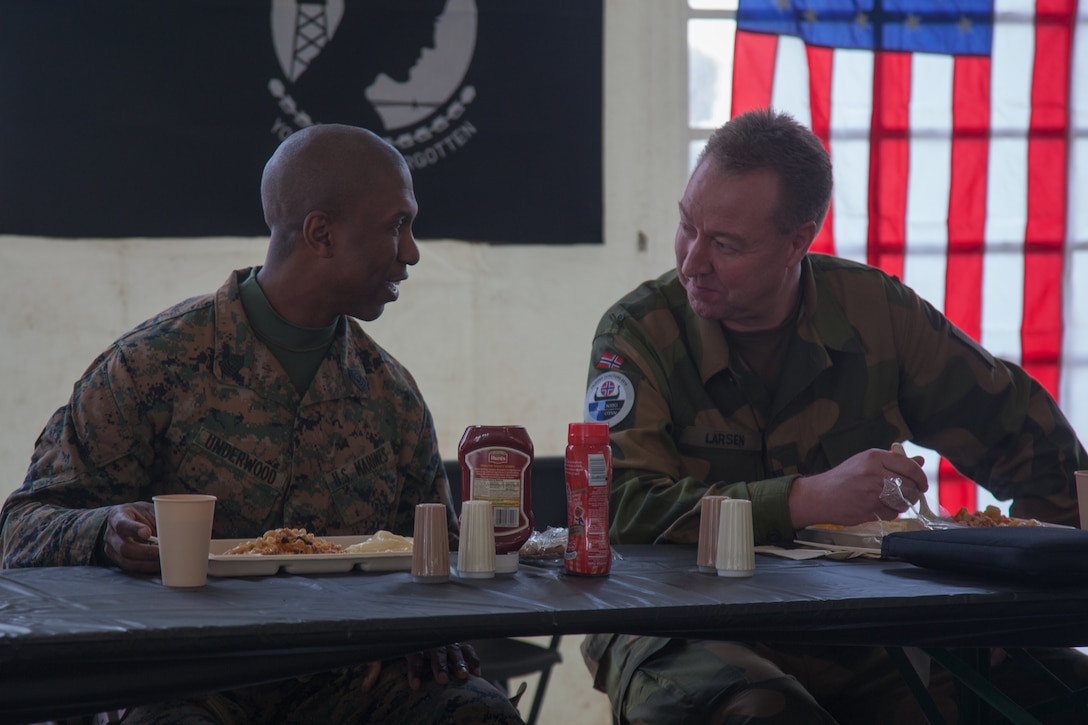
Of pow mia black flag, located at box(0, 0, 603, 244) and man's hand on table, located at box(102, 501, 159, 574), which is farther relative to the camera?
pow mia black flag, located at box(0, 0, 603, 244)

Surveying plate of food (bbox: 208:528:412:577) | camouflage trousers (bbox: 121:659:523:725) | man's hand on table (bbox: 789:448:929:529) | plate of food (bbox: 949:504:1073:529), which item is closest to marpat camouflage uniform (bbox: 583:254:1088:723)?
man's hand on table (bbox: 789:448:929:529)

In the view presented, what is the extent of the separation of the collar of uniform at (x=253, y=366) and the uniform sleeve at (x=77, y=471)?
17 centimetres

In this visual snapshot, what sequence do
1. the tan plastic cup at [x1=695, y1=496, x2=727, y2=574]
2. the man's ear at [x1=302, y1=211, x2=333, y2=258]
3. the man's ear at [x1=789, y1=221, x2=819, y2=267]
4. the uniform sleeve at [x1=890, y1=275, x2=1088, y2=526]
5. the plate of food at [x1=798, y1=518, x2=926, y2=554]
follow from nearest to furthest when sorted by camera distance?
1. the tan plastic cup at [x1=695, y1=496, x2=727, y2=574]
2. the plate of food at [x1=798, y1=518, x2=926, y2=554]
3. the man's ear at [x1=302, y1=211, x2=333, y2=258]
4. the uniform sleeve at [x1=890, y1=275, x2=1088, y2=526]
5. the man's ear at [x1=789, y1=221, x2=819, y2=267]

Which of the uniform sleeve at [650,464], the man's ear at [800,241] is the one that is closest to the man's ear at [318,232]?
the uniform sleeve at [650,464]

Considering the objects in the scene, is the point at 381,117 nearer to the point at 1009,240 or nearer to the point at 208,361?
the point at 208,361

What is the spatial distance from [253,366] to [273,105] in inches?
61.8

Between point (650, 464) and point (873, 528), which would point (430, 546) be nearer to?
point (650, 464)

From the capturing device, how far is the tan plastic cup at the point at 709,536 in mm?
1516

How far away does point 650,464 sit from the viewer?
6.33ft

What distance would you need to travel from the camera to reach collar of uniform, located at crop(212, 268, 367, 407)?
185cm

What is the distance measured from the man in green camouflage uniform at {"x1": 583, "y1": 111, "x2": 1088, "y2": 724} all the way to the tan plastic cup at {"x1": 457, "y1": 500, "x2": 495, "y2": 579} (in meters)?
0.49

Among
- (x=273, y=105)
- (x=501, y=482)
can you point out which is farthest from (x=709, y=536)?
(x=273, y=105)

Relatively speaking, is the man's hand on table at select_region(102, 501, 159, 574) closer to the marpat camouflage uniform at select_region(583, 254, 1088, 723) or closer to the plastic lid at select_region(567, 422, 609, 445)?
the plastic lid at select_region(567, 422, 609, 445)

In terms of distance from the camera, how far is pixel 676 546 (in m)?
1.81
